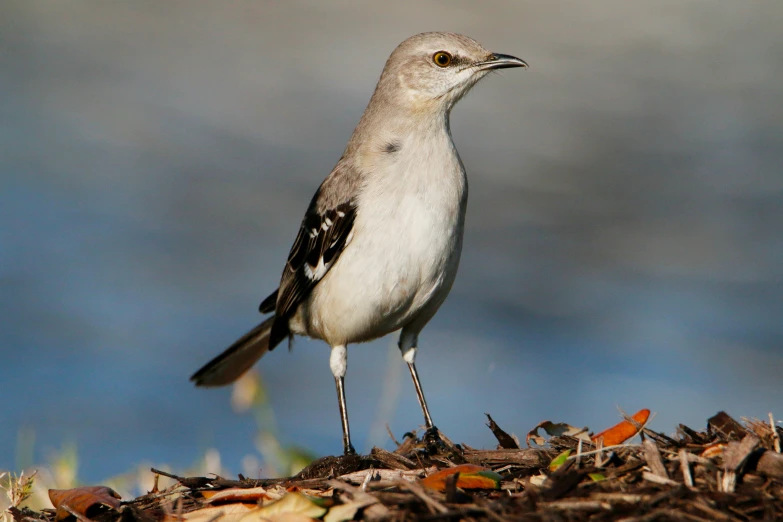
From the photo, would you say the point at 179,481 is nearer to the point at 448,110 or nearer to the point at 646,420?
the point at 646,420

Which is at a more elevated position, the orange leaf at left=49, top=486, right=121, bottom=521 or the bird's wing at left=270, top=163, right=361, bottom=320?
the bird's wing at left=270, top=163, right=361, bottom=320

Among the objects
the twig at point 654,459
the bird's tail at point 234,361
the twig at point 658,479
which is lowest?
the twig at point 658,479

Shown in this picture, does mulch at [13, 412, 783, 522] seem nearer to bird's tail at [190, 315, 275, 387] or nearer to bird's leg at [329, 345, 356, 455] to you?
bird's leg at [329, 345, 356, 455]

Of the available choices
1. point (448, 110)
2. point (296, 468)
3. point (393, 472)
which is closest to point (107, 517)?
point (393, 472)

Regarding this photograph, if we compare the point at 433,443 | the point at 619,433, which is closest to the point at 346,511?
the point at 619,433

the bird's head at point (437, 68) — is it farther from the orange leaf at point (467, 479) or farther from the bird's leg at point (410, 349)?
the orange leaf at point (467, 479)

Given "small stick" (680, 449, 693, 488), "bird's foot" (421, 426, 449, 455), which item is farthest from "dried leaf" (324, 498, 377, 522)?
"bird's foot" (421, 426, 449, 455)

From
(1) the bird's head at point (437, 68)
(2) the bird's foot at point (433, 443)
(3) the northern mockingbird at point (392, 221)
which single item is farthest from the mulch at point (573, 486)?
(1) the bird's head at point (437, 68)
